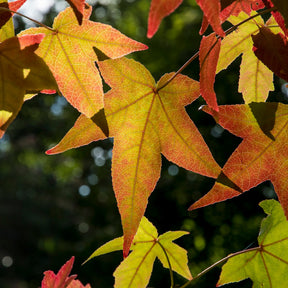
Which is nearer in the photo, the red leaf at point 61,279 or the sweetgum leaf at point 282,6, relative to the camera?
the sweetgum leaf at point 282,6

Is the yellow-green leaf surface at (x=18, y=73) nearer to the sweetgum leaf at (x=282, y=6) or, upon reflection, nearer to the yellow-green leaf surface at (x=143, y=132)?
the yellow-green leaf surface at (x=143, y=132)

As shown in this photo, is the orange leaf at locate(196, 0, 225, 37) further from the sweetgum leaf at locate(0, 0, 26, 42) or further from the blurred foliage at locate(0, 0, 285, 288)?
the blurred foliage at locate(0, 0, 285, 288)

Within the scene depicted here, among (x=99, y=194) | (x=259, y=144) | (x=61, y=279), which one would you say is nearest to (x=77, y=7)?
(x=259, y=144)

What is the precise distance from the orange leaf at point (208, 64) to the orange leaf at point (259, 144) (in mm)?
19

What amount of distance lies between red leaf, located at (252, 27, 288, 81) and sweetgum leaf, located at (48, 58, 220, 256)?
0.09 meters

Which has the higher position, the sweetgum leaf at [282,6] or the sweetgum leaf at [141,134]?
the sweetgum leaf at [282,6]

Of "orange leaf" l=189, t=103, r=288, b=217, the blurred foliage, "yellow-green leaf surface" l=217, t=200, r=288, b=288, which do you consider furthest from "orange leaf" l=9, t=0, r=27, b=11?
the blurred foliage

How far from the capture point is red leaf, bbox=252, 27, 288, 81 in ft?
1.31

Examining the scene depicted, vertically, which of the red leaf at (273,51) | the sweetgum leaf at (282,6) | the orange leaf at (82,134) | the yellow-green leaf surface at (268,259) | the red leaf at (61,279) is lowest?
the yellow-green leaf surface at (268,259)

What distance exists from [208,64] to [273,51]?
0.19ft

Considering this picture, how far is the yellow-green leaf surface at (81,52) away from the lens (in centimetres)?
44

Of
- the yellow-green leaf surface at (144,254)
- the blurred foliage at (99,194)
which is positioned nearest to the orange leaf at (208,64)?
the yellow-green leaf surface at (144,254)

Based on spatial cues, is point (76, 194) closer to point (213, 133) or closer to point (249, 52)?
point (213, 133)

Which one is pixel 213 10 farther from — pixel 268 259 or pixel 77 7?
pixel 268 259
